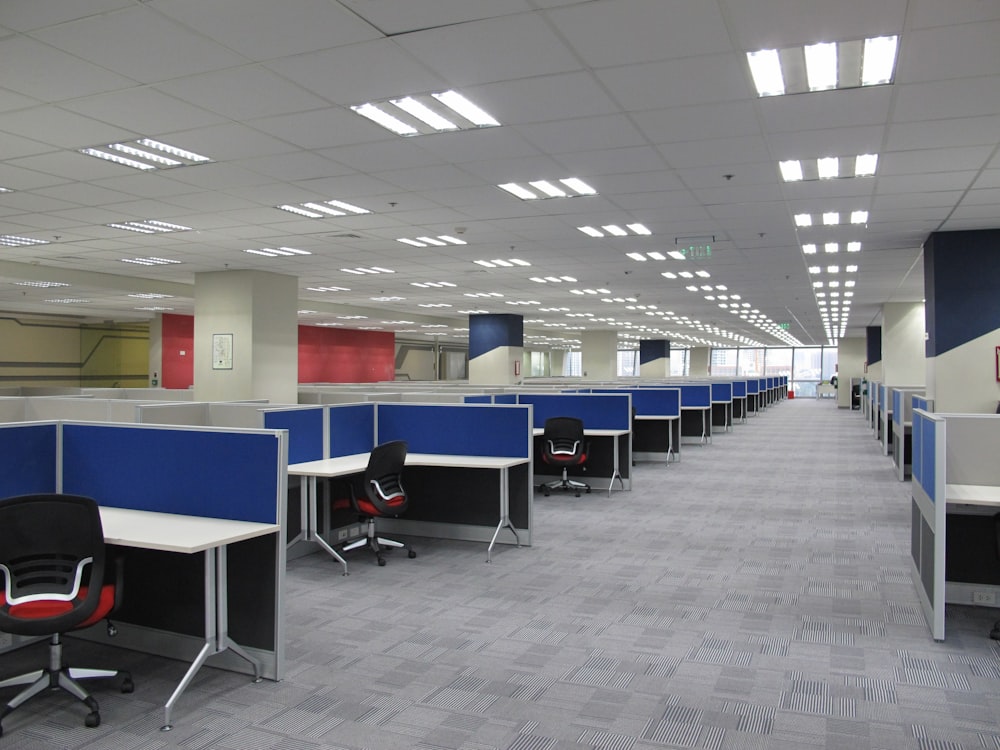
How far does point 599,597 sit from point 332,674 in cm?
172

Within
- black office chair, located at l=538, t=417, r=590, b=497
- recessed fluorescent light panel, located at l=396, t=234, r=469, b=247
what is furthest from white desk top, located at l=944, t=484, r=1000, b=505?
recessed fluorescent light panel, located at l=396, t=234, r=469, b=247

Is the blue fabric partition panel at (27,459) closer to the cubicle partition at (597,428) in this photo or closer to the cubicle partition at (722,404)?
the cubicle partition at (597,428)

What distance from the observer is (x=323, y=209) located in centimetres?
703

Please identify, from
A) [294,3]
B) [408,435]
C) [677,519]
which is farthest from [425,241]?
[294,3]

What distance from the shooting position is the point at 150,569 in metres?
3.52

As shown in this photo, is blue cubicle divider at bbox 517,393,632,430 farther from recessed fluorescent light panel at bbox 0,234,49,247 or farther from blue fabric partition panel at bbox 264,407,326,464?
recessed fluorescent light panel at bbox 0,234,49,247

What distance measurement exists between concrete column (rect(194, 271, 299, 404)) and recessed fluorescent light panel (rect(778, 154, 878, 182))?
768 centimetres

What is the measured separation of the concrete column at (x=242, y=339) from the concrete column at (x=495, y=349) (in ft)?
22.4

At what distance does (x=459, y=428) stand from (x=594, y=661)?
2.77 m

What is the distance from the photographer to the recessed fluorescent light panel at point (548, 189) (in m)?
6.07

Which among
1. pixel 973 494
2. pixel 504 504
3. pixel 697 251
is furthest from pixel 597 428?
pixel 973 494

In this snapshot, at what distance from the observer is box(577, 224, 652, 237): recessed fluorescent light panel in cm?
782

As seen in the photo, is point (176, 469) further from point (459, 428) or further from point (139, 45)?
point (459, 428)

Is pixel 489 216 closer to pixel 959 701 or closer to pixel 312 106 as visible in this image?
pixel 312 106
